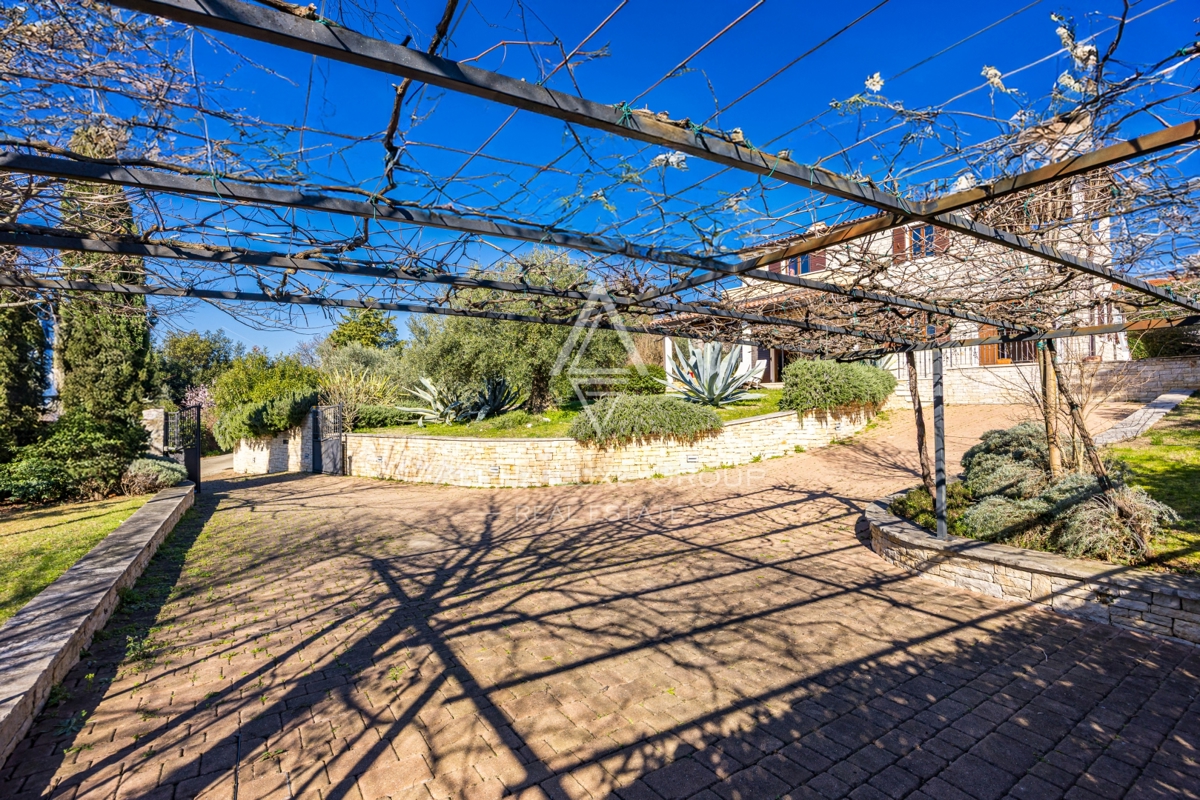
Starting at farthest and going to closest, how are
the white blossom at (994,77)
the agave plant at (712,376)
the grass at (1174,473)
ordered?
the agave plant at (712,376)
the grass at (1174,473)
the white blossom at (994,77)

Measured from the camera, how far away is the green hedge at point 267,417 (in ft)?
49.2

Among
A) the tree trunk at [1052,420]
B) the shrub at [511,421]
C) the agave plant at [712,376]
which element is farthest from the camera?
the shrub at [511,421]

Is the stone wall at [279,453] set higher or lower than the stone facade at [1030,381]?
lower

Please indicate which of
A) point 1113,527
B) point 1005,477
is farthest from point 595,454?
point 1113,527

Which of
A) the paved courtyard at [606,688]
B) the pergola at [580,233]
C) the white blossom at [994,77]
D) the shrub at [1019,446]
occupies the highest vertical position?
the white blossom at [994,77]

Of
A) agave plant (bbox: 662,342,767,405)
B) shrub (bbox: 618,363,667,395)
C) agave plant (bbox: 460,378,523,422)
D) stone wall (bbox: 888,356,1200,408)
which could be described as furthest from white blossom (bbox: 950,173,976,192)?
agave plant (bbox: 460,378,523,422)

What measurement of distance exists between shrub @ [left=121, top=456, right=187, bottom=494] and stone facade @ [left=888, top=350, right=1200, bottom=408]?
12908 mm

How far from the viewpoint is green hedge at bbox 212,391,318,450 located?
1501cm

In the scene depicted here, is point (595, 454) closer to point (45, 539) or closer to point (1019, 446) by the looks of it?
point (1019, 446)

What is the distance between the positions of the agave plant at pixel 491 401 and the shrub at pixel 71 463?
6489 millimetres

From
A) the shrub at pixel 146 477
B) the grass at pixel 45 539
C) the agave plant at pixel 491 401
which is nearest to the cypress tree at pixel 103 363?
the shrub at pixel 146 477

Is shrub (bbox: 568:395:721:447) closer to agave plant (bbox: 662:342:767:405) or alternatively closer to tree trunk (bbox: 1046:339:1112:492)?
agave plant (bbox: 662:342:767:405)

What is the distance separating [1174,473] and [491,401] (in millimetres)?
11560

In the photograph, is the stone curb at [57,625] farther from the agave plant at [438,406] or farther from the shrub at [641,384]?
the shrub at [641,384]
